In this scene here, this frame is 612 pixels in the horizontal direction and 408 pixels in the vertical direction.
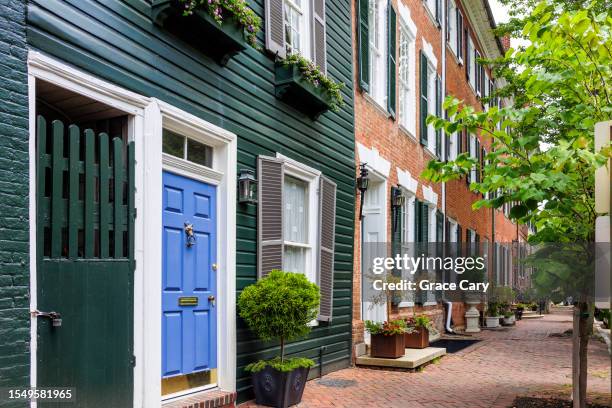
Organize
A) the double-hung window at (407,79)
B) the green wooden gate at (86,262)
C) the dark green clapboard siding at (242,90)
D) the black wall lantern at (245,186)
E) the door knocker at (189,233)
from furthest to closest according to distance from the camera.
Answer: the double-hung window at (407,79)
the black wall lantern at (245,186)
the door knocker at (189,233)
the dark green clapboard siding at (242,90)
the green wooden gate at (86,262)

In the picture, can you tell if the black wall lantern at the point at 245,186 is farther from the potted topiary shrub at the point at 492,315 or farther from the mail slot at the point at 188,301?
the potted topiary shrub at the point at 492,315

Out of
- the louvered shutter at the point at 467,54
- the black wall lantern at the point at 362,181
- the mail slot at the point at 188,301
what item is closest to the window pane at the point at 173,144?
the mail slot at the point at 188,301

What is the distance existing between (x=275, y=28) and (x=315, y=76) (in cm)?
84

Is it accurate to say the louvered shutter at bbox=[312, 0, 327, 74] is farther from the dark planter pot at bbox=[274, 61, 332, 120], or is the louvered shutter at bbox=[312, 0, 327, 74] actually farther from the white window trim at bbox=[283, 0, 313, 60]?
the dark planter pot at bbox=[274, 61, 332, 120]

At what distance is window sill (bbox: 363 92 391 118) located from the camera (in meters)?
10.6

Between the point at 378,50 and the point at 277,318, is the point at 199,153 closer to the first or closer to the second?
the point at 277,318

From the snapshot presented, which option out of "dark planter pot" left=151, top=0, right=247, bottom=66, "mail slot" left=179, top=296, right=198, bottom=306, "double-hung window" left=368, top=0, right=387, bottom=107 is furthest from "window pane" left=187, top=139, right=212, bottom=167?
"double-hung window" left=368, top=0, right=387, bottom=107

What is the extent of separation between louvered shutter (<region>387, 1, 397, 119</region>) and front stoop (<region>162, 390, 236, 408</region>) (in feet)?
22.7

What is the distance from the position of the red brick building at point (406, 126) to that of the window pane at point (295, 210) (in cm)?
189

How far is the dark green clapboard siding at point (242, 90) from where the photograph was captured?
4.75 meters

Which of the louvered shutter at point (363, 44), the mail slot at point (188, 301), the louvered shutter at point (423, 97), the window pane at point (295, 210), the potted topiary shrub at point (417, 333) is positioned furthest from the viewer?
the louvered shutter at point (423, 97)

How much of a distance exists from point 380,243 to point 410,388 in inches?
153

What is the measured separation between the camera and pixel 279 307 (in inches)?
249

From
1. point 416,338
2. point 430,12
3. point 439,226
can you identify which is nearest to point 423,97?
point 430,12
